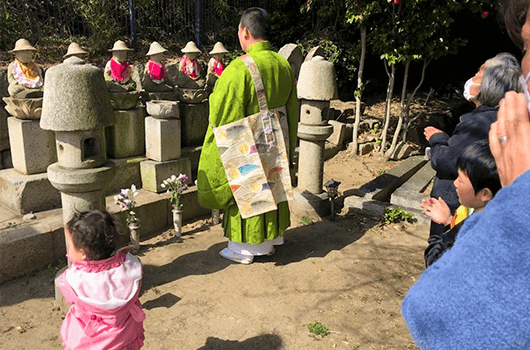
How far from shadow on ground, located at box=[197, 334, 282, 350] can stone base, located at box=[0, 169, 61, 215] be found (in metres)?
2.28

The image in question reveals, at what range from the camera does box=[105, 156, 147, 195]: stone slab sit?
4.80 metres

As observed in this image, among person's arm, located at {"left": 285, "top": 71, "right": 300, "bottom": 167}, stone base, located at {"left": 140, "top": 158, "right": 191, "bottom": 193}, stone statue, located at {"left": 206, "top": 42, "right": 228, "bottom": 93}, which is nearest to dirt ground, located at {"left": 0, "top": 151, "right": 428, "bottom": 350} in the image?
stone base, located at {"left": 140, "top": 158, "right": 191, "bottom": 193}

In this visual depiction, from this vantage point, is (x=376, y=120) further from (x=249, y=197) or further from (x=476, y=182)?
(x=476, y=182)

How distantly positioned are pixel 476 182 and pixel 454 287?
107 cm

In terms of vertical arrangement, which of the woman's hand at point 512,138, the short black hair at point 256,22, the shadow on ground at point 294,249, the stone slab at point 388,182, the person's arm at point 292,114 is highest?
the short black hair at point 256,22

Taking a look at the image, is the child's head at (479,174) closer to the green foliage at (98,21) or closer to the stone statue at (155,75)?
the stone statue at (155,75)

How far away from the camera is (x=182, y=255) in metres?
4.24

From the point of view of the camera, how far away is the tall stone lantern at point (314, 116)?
497 cm

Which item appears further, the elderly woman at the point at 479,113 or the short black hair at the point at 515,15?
the elderly woman at the point at 479,113

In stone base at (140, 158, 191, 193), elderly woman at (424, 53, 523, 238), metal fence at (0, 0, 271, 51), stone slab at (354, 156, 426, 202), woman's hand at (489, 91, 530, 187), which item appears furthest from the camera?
metal fence at (0, 0, 271, 51)

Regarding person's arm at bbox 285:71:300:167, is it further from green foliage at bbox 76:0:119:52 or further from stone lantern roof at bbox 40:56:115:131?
green foliage at bbox 76:0:119:52

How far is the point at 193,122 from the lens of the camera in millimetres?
5469

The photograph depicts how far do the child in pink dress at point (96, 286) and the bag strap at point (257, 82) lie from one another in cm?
189

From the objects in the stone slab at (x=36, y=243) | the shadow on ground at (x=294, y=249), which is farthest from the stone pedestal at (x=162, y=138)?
the shadow on ground at (x=294, y=249)
